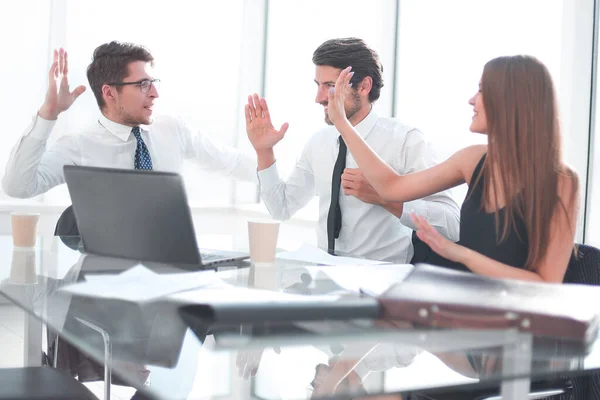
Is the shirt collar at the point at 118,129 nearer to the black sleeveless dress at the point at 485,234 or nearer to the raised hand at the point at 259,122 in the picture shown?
the raised hand at the point at 259,122

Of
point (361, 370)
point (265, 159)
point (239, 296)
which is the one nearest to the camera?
point (361, 370)

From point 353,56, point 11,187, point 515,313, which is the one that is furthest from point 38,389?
point 353,56

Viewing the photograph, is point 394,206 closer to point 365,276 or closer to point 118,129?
point 365,276

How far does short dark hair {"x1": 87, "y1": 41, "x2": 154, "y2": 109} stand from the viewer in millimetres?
3375

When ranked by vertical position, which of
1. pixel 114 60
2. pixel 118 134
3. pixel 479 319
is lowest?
pixel 479 319

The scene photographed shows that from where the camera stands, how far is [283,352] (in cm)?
130

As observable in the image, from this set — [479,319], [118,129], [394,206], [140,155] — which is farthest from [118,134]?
[479,319]

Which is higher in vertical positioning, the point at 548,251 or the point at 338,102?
the point at 338,102

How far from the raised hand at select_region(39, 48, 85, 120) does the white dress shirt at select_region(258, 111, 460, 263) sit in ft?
2.59

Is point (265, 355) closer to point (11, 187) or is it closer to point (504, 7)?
point (11, 187)

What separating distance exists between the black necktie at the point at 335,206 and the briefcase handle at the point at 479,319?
1.58m

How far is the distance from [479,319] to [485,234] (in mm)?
833

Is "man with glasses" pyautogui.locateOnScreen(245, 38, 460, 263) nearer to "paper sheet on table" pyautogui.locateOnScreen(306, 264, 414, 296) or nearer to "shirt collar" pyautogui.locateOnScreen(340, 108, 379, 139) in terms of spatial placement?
"shirt collar" pyautogui.locateOnScreen(340, 108, 379, 139)

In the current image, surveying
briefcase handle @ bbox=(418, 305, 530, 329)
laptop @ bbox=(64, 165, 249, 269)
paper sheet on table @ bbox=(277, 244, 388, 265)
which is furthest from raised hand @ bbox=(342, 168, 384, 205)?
briefcase handle @ bbox=(418, 305, 530, 329)
